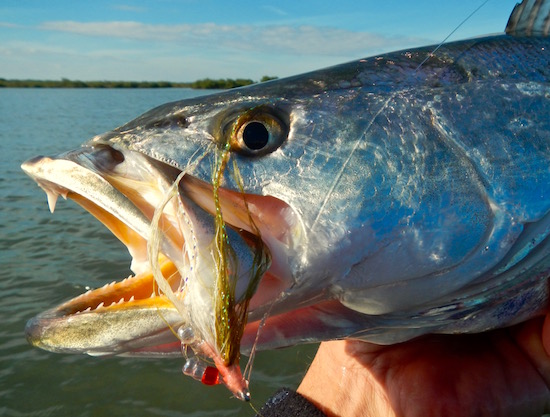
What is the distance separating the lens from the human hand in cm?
185

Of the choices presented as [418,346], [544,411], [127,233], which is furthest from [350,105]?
[544,411]

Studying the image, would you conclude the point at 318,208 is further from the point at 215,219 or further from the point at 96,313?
the point at 96,313

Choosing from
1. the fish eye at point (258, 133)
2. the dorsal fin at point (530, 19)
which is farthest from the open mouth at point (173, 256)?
the dorsal fin at point (530, 19)

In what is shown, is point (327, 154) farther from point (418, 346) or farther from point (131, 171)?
point (418, 346)

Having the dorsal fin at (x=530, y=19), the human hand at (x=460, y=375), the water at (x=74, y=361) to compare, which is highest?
the dorsal fin at (x=530, y=19)

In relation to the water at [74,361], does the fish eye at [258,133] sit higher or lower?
higher

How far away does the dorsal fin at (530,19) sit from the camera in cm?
182

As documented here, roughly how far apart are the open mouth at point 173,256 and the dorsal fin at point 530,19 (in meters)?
1.11

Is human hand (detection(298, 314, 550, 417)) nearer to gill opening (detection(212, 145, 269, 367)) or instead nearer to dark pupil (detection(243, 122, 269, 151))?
gill opening (detection(212, 145, 269, 367))

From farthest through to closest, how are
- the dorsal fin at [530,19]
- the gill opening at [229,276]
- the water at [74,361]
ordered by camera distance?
1. the water at [74,361]
2. the dorsal fin at [530,19]
3. the gill opening at [229,276]

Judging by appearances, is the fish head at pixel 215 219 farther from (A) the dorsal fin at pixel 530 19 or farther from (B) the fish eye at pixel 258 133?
(A) the dorsal fin at pixel 530 19

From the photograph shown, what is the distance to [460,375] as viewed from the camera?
1892 mm

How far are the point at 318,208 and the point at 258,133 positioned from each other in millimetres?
242

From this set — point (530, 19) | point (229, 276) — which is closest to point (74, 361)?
point (229, 276)
